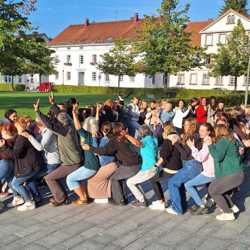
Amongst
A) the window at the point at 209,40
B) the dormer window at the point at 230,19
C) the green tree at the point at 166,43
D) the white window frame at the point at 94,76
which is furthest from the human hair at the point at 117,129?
the white window frame at the point at 94,76

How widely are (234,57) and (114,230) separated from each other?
37.6m

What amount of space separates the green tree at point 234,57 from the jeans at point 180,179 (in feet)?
114

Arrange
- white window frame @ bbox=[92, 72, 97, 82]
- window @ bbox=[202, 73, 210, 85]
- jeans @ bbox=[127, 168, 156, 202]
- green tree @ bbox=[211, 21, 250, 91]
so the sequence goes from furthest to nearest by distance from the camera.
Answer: white window frame @ bbox=[92, 72, 97, 82]
window @ bbox=[202, 73, 210, 85]
green tree @ bbox=[211, 21, 250, 91]
jeans @ bbox=[127, 168, 156, 202]

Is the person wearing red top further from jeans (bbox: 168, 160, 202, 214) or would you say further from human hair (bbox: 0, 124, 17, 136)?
human hair (bbox: 0, 124, 17, 136)

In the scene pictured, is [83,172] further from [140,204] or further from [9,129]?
[9,129]

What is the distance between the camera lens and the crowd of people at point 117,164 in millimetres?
6883

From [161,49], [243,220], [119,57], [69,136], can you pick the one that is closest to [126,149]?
[69,136]

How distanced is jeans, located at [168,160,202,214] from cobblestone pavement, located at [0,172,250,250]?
9.1 inches

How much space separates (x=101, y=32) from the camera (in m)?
75.8

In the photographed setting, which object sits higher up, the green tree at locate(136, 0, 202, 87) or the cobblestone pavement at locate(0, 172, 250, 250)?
the green tree at locate(136, 0, 202, 87)

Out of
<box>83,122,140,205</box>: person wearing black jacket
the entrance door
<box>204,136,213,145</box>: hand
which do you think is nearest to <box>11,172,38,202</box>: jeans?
<box>83,122,140,205</box>: person wearing black jacket

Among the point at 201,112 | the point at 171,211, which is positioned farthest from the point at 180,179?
the point at 201,112

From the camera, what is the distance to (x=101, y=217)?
6840mm

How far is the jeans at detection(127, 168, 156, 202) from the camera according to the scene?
7234 millimetres
